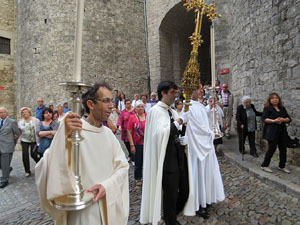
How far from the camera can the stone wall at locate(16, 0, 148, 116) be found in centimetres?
1373

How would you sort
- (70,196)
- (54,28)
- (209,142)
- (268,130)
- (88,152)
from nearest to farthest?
(70,196), (88,152), (209,142), (268,130), (54,28)

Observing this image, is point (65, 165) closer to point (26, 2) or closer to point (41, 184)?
point (41, 184)

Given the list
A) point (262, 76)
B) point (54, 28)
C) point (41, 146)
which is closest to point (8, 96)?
point (54, 28)

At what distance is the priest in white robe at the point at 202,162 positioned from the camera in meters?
3.18

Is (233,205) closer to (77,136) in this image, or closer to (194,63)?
(194,63)

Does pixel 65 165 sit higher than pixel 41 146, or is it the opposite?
pixel 65 165

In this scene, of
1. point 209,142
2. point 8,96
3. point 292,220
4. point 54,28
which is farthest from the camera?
point 8,96

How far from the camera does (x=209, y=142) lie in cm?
333

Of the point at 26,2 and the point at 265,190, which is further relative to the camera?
the point at 26,2

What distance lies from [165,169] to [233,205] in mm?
1613

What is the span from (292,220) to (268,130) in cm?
199

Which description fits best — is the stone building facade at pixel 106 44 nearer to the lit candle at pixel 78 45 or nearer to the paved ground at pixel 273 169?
the paved ground at pixel 273 169

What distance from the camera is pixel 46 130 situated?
510 centimetres

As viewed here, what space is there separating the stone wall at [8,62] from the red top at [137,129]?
1471 cm
